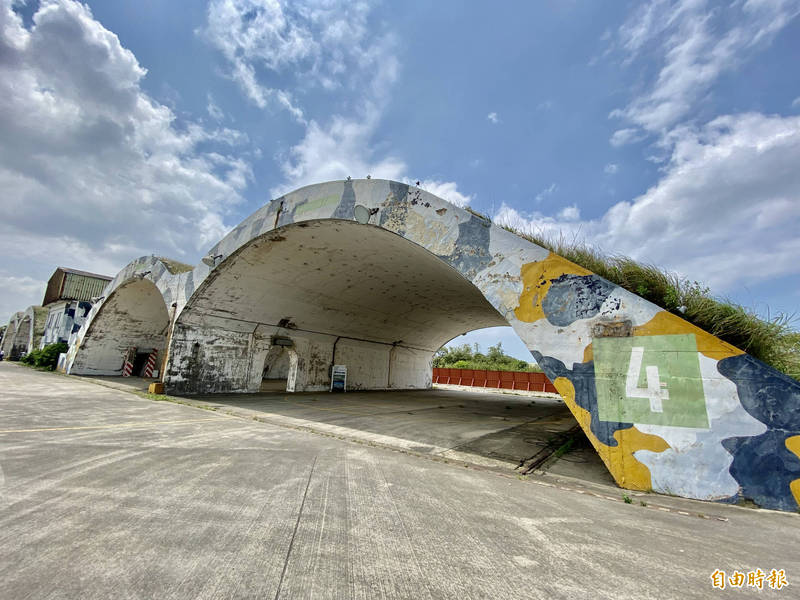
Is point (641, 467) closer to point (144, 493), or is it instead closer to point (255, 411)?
point (144, 493)

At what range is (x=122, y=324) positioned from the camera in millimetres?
19812

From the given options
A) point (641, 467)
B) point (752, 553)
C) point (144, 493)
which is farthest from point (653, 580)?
point (144, 493)

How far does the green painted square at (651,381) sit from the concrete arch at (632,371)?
0.04 feet

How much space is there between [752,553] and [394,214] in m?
7.64

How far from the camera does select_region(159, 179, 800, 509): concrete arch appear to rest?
4.31 m

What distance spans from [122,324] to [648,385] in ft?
80.8

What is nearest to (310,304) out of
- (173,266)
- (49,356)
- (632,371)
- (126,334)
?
(173,266)

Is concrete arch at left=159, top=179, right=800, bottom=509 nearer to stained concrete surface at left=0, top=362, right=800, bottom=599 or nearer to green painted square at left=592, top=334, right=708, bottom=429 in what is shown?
green painted square at left=592, top=334, right=708, bottom=429

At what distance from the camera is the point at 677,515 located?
383 centimetres

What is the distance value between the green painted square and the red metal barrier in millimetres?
25975

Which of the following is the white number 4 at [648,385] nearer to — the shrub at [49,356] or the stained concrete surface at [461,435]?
the stained concrete surface at [461,435]

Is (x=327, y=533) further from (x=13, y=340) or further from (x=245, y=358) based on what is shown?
(x=13, y=340)

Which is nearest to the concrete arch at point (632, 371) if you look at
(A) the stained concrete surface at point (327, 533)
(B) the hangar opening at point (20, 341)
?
(A) the stained concrete surface at point (327, 533)

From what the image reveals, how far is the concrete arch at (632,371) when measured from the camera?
4.31 metres
